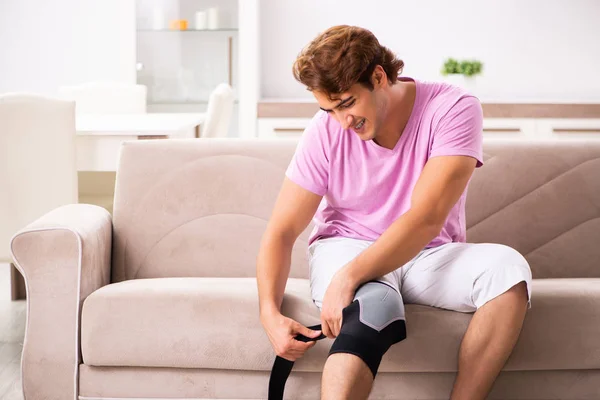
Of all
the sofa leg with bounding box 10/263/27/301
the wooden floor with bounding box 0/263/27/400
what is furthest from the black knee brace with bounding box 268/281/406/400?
the sofa leg with bounding box 10/263/27/301

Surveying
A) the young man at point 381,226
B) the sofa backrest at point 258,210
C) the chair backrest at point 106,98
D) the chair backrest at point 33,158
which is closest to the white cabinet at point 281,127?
the chair backrest at point 106,98

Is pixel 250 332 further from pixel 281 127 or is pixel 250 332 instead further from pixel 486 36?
pixel 486 36

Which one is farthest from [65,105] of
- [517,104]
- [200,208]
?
[517,104]

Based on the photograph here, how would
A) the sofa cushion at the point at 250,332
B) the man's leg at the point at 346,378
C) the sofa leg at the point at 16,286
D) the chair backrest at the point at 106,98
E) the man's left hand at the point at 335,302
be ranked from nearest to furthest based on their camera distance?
the man's leg at the point at 346,378 → the man's left hand at the point at 335,302 → the sofa cushion at the point at 250,332 → the sofa leg at the point at 16,286 → the chair backrest at the point at 106,98

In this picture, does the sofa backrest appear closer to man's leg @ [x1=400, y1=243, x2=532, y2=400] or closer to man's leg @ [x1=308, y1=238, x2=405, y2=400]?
man's leg @ [x1=308, y1=238, x2=405, y2=400]

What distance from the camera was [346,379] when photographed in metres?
1.52

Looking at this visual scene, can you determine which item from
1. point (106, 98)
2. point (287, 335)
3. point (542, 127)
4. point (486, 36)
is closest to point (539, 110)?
point (542, 127)

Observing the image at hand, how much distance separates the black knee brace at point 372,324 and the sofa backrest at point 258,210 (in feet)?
2.15

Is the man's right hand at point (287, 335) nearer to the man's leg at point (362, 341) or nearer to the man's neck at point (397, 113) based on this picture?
the man's leg at point (362, 341)

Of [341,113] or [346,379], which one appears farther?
[341,113]

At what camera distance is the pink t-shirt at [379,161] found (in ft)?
5.92

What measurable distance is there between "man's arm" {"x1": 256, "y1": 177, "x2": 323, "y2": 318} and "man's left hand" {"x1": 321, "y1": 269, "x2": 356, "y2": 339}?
152mm

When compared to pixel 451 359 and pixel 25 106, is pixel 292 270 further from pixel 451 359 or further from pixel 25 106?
pixel 25 106

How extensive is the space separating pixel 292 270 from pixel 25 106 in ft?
4.11
